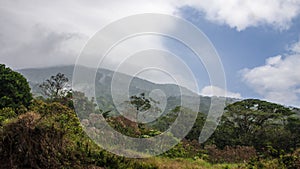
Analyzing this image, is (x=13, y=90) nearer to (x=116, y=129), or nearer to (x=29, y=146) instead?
(x=116, y=129)

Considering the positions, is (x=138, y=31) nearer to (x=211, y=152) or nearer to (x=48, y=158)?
(x=48, y=158)

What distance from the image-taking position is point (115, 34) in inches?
316

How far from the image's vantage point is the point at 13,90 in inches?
493

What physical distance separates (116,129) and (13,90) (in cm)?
469

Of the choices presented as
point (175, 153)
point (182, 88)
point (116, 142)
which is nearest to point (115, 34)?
point (182, 88)

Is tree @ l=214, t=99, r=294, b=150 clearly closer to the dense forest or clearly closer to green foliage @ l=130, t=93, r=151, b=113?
the dense forest

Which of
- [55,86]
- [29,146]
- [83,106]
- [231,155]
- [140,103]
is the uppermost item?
[55,86]

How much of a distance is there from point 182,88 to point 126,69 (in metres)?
1.91

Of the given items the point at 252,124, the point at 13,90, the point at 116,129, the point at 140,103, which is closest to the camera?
the point at 116,129

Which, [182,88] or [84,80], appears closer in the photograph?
Answer: [84,80]

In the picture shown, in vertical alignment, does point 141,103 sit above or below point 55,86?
below

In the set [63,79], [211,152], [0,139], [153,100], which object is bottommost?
[211,152]

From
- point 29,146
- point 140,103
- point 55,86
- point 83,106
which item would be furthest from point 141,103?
point 55,86

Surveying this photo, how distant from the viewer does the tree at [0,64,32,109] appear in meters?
12.1
